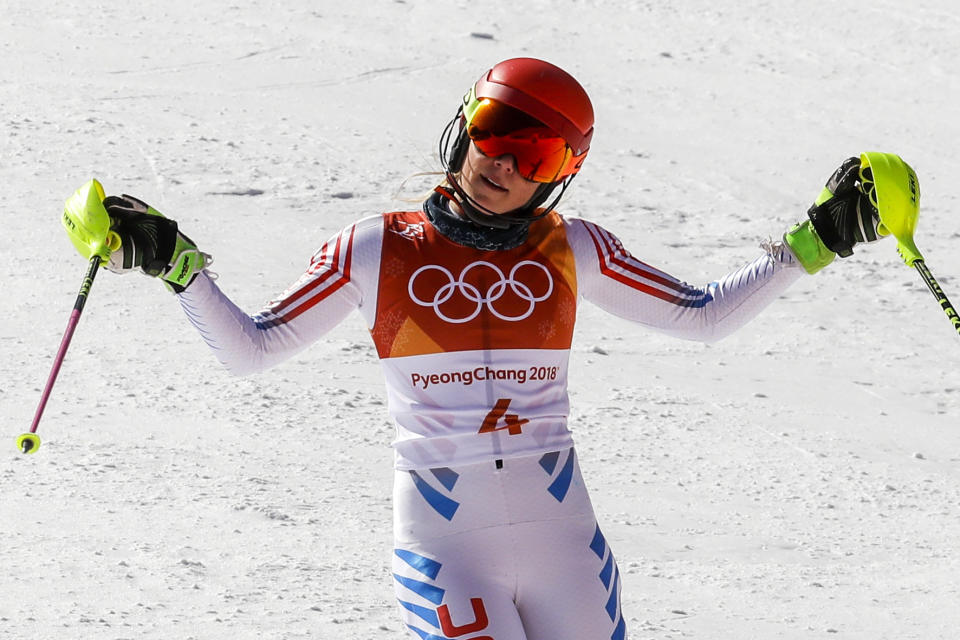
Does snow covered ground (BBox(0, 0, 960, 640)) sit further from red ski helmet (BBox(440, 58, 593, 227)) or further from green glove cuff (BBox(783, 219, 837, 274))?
red ski helmet (BBox(440, 58, 593, 227))

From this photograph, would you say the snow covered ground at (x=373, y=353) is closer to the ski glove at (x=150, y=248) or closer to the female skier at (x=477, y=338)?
the female skier at (x=477, y=338)

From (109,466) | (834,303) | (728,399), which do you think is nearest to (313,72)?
(834,303)

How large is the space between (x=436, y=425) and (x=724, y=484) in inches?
166

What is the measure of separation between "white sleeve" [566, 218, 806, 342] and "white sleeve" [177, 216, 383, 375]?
1.62 feet

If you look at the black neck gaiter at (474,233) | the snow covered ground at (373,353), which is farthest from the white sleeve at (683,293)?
the snow covered ground at (373,353)

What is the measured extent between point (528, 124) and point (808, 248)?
77 cm

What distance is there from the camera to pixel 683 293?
133 inches

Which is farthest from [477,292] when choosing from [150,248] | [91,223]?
[91,223]

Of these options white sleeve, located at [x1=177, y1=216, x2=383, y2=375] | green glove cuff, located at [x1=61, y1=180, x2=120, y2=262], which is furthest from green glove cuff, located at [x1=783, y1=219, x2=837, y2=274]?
green glove cuff, located at [x1=61, y1=180, x2=120, y2=262]

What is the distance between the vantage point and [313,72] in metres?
14.0

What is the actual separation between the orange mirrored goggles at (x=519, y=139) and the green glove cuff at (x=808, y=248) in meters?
0.64

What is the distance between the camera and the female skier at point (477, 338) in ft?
9.64

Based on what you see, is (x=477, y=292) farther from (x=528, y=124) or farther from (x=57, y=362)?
(x=57, y=362)

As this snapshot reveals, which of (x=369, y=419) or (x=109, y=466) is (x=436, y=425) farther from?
(x=369, y=419)
